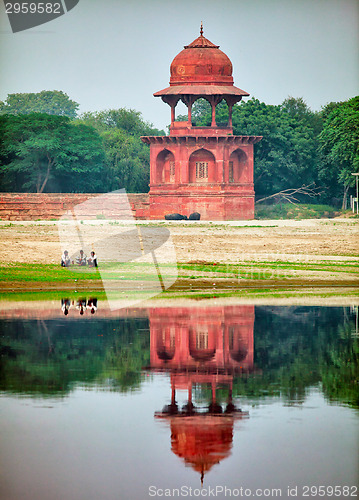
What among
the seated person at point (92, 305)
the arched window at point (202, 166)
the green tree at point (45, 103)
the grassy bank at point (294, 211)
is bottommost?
the seated person at point (92, 305)

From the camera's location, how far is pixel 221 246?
45000 millimetres

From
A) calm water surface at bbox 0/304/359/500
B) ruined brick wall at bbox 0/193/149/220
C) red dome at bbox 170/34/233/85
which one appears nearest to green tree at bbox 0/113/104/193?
ruined brick wall at bbox 0/193/149/220

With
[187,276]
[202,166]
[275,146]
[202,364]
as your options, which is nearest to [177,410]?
[202,364]

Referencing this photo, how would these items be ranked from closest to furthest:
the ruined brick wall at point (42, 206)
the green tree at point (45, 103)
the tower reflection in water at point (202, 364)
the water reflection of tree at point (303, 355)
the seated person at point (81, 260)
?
the tower reflection in water at point (202, 364)
the water reflection of tree at point (303, 355)
the seated person at point (81, 260)
the ruined brick wall at point (42, 206)
the green tree at point (45, 103)

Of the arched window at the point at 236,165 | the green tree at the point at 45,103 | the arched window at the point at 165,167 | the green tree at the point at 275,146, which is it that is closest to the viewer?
the arched window at the point at 236,165

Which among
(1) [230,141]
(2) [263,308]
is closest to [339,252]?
(2) [263,308]

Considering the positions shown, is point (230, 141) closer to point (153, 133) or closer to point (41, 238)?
point (41, 238)

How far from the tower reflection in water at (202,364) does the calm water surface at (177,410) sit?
0.04 metres

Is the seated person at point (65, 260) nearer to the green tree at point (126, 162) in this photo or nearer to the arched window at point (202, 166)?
the arched window at point (202, 166)

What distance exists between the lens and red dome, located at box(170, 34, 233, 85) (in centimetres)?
6494

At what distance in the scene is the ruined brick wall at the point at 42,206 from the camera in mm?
64125

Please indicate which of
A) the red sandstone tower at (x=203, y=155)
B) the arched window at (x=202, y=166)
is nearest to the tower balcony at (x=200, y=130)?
the red sandstone tower at (x=203, y=155)

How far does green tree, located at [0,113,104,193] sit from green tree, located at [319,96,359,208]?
18141 mm

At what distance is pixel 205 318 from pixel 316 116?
67.3 meters
